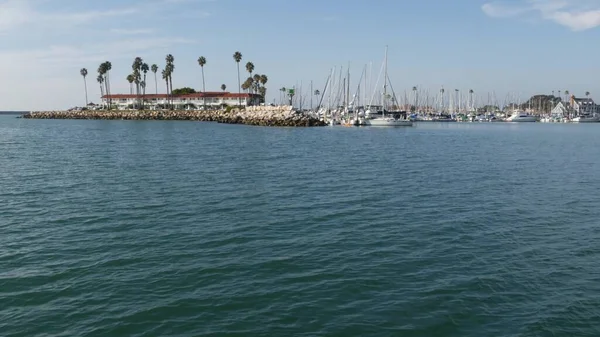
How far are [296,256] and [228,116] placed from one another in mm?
127262

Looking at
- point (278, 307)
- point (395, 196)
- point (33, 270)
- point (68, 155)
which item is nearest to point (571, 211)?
point (395, 196)

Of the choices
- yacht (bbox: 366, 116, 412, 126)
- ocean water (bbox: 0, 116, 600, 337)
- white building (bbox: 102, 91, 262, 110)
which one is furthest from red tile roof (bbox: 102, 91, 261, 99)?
ocean water (bbox: 0, 116, 600, 337)

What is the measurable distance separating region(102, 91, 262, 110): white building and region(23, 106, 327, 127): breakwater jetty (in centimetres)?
1642

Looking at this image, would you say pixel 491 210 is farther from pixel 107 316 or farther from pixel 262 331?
pixel 107 316

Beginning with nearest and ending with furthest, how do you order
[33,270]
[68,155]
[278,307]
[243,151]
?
[278,307], [33,270], [68,155], [243,151]

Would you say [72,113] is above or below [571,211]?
above

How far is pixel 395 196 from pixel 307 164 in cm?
1508

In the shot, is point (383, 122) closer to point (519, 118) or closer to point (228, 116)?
point (228, 116)

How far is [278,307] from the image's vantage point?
38.7 ft

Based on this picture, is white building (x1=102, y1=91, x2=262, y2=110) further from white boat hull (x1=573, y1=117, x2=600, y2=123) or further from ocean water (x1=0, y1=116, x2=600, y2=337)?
ocean water (x1=0, y1=116, x2=600, y2=337)

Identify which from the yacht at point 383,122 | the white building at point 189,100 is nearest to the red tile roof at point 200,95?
the white building at point 189,100

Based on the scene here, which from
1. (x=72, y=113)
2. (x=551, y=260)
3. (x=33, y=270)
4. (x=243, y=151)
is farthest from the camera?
(x=72, y=113)

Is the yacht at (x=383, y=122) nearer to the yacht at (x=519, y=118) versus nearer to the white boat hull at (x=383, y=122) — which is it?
the white boat hull at (x=383, y=122)

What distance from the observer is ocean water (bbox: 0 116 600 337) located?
1120 cm
